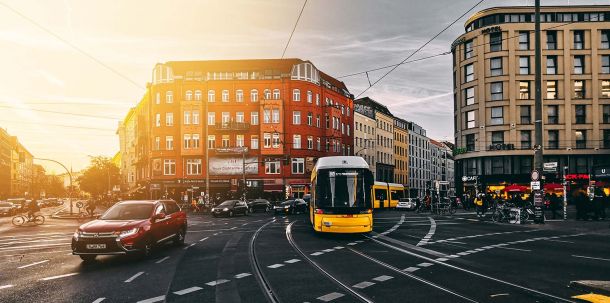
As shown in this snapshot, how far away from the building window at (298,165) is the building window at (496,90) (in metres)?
25.4

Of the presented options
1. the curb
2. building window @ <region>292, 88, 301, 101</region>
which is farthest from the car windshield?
building window @ <region>292, 88, 301, 101</region>

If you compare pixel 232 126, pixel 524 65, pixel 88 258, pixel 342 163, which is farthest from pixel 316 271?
pixel 524 65

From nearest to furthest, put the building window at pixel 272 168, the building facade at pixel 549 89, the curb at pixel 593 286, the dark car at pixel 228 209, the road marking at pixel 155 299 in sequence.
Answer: the road marking at pixel 155 299 → the curb at pixel 593 286 → the dark car at pixel 228 209 → the building facade at pixel 549 89 → the building window at pixel 272 168

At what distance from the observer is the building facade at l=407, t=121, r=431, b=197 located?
378 ft

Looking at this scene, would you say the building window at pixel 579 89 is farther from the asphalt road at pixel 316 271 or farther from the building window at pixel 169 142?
the building window at pixel 169 142

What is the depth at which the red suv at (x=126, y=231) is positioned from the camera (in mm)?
12117

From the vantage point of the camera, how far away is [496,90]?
6097cm

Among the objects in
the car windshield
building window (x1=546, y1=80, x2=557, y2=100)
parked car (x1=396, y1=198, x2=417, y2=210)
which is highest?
building window (x1=546, y1=80, x2=557, y2=100)

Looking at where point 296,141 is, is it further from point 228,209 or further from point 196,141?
point 228,209

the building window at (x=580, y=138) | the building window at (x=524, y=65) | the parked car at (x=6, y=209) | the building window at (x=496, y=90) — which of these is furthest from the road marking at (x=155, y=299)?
the building window at (x=580, y=138)

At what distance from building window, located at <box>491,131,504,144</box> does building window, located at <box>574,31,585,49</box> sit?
1390cm

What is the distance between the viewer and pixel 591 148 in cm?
5947

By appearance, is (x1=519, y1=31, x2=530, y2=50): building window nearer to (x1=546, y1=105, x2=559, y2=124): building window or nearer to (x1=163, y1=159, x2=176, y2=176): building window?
(x1=546, y1=105, x2=559, y2=124): building window

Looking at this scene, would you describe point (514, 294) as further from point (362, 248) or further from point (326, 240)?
point (326, 240)
